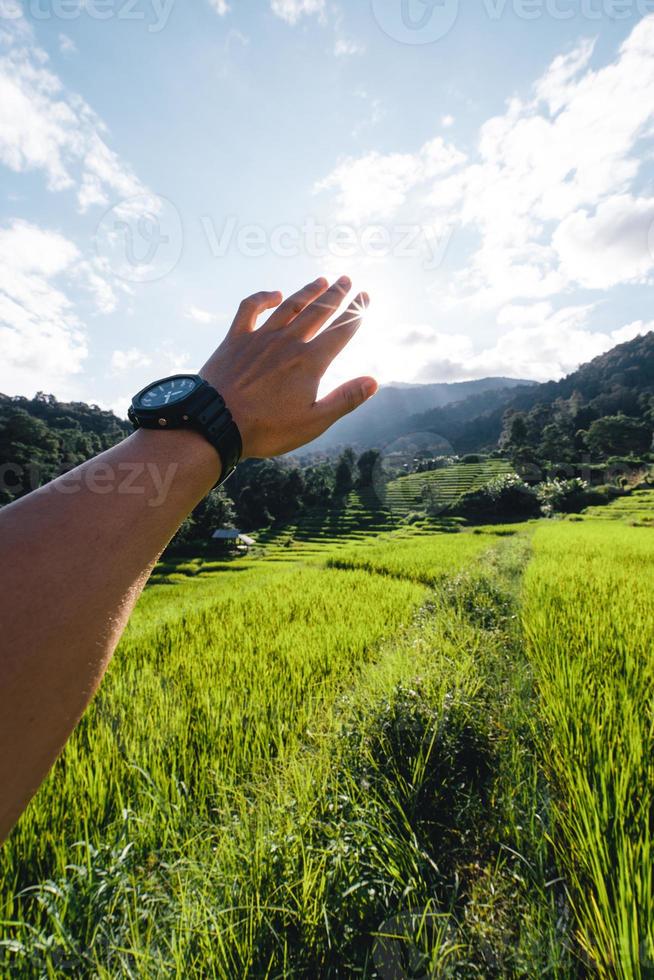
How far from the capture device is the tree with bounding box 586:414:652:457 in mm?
61125

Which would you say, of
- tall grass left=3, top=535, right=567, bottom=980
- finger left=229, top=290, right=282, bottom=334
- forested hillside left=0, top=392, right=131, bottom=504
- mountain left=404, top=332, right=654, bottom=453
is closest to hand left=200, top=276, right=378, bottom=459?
finger left=229, top=290, right=282, bottom=334

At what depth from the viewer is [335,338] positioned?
1303 millimetres

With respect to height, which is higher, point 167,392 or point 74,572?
point 167,392

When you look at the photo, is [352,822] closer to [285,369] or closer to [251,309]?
[285,369]

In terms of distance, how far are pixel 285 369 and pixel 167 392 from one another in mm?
333

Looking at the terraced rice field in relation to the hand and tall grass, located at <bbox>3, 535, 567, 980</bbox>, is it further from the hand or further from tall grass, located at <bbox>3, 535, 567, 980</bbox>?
the hand

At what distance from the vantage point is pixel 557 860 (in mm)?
1654

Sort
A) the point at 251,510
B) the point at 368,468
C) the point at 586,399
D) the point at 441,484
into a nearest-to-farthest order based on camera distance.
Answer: the point at 251,510
the point at 441,484
the point at 368,468
the point at 586,399

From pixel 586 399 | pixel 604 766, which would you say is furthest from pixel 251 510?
pixel 586 399

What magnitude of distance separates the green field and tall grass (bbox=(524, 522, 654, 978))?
0.01 m

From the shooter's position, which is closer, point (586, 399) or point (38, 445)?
point (38, 445)

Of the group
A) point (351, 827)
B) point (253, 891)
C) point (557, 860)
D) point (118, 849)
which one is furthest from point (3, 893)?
point (557, 860)

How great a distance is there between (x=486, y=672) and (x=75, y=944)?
3.10 m

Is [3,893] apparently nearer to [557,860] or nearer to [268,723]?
[268,723]
